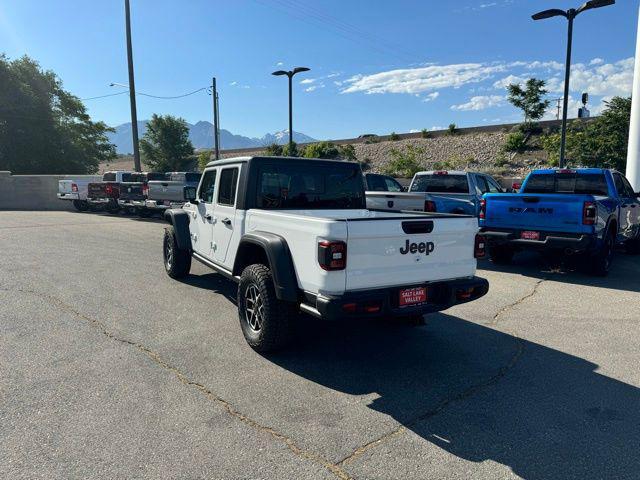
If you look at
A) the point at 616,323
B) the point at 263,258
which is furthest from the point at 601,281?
the point at 263,258

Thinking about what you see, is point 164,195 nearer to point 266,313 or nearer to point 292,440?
point 266,313

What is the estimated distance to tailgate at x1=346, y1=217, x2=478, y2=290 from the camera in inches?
149

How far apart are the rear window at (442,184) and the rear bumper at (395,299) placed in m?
6.71

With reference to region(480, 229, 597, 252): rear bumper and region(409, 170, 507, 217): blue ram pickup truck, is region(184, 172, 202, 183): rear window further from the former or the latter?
region(480, 229, 597, 252): rear bumper

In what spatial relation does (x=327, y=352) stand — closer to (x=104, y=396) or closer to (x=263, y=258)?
(x=263, y=258)

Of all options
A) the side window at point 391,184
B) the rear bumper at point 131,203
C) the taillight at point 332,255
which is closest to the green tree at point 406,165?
the side window at point 391,184

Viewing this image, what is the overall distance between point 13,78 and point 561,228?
4240 cm

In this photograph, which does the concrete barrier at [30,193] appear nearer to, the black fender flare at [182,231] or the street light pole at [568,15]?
the black fender flare at [182,231]

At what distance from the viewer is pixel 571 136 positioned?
Answer: 3225 centimetres

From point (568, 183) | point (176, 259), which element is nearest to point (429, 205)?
point (568, 183)

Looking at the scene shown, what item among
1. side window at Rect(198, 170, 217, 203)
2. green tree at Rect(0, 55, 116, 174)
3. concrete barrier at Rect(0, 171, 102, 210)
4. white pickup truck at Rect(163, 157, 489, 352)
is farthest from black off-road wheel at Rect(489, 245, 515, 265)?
green tree at Rect(0, 55, 116, 174)

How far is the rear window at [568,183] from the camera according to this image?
9.07 meters

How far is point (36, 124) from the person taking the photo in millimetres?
36938

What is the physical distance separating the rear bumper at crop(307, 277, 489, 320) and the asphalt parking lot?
61 cm
